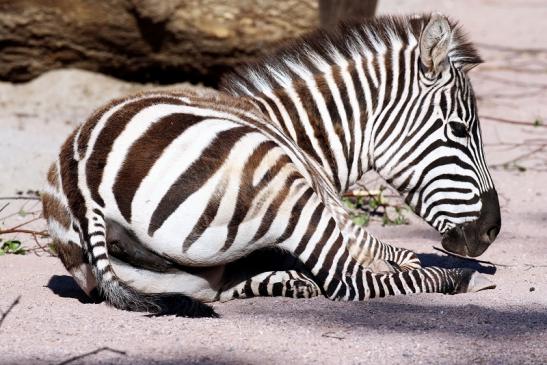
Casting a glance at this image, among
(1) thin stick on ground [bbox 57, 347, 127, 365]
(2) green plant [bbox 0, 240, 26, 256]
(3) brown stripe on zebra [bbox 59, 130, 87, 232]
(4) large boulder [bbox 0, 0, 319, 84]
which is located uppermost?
(4) large boulder [bbox 0, 0, 319, 84]

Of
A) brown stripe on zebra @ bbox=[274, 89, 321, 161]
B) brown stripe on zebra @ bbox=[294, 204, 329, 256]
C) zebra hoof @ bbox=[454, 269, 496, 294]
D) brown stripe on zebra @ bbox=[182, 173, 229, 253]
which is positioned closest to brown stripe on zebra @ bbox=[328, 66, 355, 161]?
brown stripe on zebra @ bbox=[274, 89, 321, 161]

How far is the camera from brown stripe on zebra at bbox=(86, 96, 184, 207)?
4.55 metres

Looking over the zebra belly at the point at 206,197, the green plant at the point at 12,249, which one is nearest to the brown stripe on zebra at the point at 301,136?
the zebra belly at the point at 206,197

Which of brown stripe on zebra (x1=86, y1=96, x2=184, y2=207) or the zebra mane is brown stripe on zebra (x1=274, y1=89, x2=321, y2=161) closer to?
the zebra mane

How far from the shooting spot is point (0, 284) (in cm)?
520

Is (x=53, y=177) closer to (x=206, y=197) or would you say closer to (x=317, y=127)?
(x=206, y=197)

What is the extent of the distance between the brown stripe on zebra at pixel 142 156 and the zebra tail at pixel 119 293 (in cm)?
14

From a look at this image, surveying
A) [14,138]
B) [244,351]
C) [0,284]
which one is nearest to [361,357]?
[244,351]

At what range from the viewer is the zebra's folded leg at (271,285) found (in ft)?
16.0

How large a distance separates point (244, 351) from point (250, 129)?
1.35 metres

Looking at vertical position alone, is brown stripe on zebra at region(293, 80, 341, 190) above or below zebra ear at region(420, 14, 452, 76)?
below

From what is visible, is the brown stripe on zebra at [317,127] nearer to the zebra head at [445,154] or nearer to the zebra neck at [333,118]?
the zebra neck at [333,118]

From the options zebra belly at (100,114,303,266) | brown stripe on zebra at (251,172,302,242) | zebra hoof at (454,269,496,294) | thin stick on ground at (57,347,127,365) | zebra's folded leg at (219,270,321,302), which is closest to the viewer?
thin stick on ground at (57,347,127,365)

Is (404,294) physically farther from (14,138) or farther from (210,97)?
(14,138)
